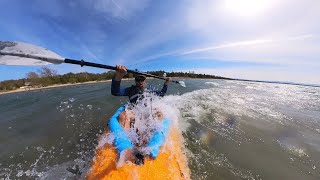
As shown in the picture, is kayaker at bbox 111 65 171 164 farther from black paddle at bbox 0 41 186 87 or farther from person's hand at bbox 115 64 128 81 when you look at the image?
black paddle at bbox 0 41 186 87

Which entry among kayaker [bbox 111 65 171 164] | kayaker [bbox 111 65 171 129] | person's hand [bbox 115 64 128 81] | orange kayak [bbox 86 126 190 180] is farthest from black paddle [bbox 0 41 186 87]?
orange kayak [bbox 86 126 190 180]

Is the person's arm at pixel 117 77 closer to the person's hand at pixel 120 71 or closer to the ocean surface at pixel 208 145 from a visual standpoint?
the person's hand at pixel 120 71

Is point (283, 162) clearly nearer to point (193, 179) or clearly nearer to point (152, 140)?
point (193, 179)

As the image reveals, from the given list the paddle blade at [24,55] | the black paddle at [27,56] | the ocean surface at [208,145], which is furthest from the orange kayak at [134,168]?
the paddle blade at [24,55]

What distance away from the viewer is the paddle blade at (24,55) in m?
3.39

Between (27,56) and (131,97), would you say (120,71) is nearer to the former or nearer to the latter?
(131,97)

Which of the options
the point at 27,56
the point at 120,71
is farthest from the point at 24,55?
the point at 120,71

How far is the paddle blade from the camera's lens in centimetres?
339

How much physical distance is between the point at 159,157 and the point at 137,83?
2.81 metres

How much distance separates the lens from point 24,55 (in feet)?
11.3

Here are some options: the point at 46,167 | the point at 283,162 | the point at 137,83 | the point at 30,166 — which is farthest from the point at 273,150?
the point at 30,166

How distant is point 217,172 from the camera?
16.4 feet

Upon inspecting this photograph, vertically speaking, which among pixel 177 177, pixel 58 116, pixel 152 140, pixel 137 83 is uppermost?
pixel 137 83

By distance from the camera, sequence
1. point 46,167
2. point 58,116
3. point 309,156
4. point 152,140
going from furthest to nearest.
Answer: point 58,116, point 309,156, point 46,167, point 152,140
